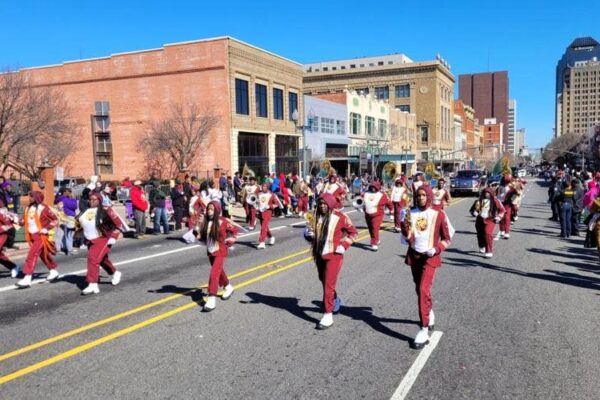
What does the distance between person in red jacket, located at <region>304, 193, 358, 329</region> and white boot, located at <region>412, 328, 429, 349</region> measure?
3.92 ft

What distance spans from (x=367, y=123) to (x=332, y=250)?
5863 centimetres

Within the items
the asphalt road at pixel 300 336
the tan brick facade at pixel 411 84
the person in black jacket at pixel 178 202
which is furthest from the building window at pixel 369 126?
the asphalt road at pixel 300 336

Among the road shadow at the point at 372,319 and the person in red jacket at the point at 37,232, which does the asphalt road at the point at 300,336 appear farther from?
the person in red jacket at the point at 37,232

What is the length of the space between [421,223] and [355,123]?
5502 centimetres

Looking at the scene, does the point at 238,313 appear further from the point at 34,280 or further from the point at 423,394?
the point at 34,280

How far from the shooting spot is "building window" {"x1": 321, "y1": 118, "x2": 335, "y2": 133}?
5153cm

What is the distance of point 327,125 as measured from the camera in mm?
52531

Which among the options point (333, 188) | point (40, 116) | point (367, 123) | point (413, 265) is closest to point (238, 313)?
point (413, 265)

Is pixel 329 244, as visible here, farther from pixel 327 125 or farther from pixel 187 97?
pixel 327 125

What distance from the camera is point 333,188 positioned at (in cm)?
1316

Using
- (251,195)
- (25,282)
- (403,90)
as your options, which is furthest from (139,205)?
(403,90)

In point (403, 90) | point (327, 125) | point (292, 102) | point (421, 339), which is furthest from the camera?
point (403, 90)

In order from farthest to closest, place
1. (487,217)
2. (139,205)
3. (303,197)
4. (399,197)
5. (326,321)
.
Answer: (303,197), (139,205), (399,197), (487,217), (326,321)

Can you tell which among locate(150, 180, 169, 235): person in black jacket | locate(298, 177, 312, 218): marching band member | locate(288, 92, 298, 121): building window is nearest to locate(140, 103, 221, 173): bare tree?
locate(288, 92, 298, 121): building window
